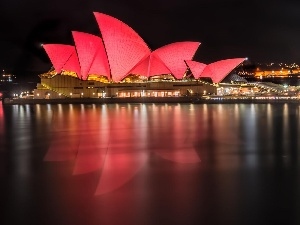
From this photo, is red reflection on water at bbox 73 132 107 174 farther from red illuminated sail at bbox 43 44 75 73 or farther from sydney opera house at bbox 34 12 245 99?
red illuminated sail at bbox 43 44 75 73

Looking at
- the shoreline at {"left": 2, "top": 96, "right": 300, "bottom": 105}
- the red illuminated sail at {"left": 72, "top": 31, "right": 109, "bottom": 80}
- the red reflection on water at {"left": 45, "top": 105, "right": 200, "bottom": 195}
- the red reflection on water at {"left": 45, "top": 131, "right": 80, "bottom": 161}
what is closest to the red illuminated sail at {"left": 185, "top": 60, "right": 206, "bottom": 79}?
the shoreline at {"left": 2, "top": 96, "right": 300, "bottom": 105}

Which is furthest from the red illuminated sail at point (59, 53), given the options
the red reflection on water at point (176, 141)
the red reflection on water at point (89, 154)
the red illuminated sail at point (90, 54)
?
the red reflection on water at point (89, 154)

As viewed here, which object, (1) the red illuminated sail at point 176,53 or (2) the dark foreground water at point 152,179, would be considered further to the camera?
(1) the red illuminated sail at point 176,53

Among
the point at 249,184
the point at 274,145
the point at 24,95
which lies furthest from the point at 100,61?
the point at 249,184

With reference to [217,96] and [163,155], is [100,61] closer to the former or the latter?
[217,96]

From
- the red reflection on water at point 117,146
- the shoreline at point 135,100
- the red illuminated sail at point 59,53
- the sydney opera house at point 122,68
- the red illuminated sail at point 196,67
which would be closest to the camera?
the red reflection on water at point 117,146

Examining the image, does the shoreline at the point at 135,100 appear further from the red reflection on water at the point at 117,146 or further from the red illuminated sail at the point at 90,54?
the red reflection on water at the point at 117,146

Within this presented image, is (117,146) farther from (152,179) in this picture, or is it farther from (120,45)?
(120,45)
